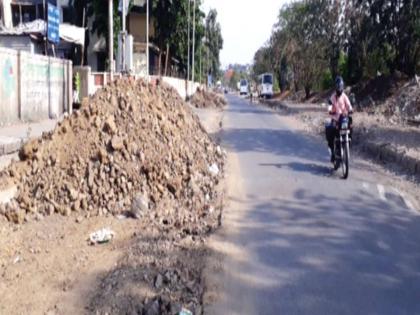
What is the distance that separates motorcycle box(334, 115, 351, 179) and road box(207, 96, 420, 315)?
29cm

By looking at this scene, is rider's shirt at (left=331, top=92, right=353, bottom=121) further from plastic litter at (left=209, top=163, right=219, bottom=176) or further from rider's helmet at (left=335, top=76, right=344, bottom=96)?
plastic litter at (left=209, top=163, right=219, bottom=176)

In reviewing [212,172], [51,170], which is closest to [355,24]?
[212,172]

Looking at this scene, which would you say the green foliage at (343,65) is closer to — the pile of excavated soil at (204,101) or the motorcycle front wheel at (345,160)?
the pile of excavated soil at (204,101)

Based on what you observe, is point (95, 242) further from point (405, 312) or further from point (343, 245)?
point (405, 312)

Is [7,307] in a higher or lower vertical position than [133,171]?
lower

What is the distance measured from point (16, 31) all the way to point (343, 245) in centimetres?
2235

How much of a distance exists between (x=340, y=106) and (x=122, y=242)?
6.15m

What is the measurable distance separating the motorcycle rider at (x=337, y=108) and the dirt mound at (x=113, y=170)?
2998 millimetres

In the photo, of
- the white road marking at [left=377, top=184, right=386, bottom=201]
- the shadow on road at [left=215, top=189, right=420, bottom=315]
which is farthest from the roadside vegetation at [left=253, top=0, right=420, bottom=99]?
the shadow on road at [left=215, top=189, right=420, bottom=315]

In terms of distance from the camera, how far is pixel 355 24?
45.8 meters

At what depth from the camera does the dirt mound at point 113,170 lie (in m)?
8.25

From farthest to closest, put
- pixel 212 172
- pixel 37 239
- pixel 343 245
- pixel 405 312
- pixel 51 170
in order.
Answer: pixel 212 172 → pixel 51 170 → pixel 37 239 → pixel 343 245 → pixel 405 312

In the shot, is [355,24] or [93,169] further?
[355,24]

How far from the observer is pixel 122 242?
729 cm
